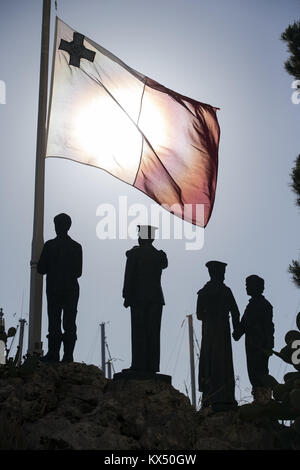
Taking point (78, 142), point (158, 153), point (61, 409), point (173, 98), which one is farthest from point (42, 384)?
point (173, 98)

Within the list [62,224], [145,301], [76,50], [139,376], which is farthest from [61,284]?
[76,50]

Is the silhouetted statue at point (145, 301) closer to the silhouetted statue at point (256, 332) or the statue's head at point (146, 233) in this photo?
the statue's head at point (146, 233)

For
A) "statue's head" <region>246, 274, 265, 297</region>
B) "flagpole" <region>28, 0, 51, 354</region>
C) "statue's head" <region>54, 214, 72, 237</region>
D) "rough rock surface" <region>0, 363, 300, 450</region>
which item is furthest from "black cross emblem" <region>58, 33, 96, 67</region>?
"rough rock surface" <region>0, 363, 300, 450</region>

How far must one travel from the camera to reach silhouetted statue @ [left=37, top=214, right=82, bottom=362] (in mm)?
10734

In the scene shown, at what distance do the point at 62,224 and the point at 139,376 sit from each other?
8.14 ft

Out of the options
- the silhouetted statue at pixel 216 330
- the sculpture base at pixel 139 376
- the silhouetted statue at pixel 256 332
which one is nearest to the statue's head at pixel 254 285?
the silhouetted statue at pixel 256 332

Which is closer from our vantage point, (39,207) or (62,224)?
(62,224)

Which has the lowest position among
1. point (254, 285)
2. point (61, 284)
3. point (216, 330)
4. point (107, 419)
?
point (107, 419)

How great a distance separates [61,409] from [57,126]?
4762mm

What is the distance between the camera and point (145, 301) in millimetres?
10852

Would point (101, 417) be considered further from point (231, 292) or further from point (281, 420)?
point (231, 292)

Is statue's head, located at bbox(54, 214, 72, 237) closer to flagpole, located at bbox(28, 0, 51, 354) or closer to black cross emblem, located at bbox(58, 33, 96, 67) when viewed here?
flagpole, located at bbox(28, 0, 51, 354)

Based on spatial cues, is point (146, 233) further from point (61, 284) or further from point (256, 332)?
point (256, 332)

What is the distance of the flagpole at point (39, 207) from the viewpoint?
10.8 meters
